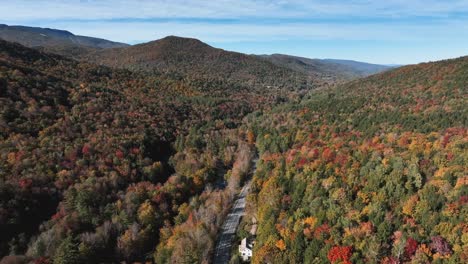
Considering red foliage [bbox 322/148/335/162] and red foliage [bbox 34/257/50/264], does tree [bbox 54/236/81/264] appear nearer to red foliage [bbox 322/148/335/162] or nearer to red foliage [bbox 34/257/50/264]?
red foliage [bbox 34/257/50/264]

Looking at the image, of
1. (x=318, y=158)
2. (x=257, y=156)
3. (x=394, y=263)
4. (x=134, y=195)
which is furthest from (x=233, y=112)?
(x=394, y=263)

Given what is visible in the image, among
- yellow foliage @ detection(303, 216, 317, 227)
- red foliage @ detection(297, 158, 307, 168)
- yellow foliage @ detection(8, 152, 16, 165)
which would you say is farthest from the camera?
red foliage @ detection(297, 158, 307, 168)

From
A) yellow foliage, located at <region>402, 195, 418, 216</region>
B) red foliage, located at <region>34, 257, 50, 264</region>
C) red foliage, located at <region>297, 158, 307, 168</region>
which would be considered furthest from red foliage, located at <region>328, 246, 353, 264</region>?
red foliage, located at <region>34, 257, 50, 264</region>

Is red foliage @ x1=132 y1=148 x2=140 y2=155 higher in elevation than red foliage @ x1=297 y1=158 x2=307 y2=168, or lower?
lower

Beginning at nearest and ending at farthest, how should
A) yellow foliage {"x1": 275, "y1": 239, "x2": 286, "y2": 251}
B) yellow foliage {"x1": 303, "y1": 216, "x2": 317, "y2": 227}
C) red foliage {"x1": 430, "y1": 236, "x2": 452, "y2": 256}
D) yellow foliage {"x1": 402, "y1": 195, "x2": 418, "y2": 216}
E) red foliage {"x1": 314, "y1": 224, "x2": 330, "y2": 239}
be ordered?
red foliage {"x1": 430, "y1": 236, "x2": 452, "y2": 256}
yellow foliage {"x1": 402, "y1": 195, "x2": 418, "y2": 216}
red foliage {"x1": 314, "y1": 224, "x2": 330, "y2": 239}
yellow foliage {"x1": 275, "y1": 239, "x2": 286, "y2": 251}
yellow foliage {"x1": 303, "y1": 216, "x2": 317, "y2": 227}

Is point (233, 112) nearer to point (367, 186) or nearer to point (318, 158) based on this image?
point (318, 158)

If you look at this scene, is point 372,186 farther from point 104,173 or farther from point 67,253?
point 104,173

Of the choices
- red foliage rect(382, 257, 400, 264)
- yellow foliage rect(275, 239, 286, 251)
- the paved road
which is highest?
red foliage rect(382, 257, 400, 264)
